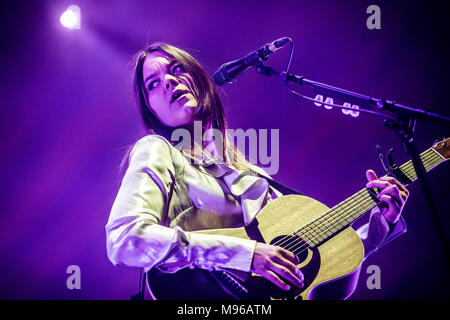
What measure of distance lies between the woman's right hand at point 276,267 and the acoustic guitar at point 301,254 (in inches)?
1.9

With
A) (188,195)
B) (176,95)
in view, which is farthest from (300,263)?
(176,95)

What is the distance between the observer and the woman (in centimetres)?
139

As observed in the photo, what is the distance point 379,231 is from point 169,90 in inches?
59.2

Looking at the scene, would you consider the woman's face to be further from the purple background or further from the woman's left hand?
the woman's left hand

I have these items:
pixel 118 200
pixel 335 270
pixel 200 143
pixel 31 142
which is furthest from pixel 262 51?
pixel 31 142

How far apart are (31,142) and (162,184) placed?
156cm

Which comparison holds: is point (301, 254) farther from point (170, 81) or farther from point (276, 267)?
point (170, 81)

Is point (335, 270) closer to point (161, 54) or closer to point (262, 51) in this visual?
point (262, 51)

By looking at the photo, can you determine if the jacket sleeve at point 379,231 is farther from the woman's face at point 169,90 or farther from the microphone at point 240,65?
the woman's face at point 169,90

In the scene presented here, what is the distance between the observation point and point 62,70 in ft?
8.89

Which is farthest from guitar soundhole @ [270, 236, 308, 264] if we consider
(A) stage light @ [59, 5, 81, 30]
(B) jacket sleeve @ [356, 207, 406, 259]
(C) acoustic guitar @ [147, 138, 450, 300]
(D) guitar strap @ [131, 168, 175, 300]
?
(A) stage light @ [59, 5, 81, 30]

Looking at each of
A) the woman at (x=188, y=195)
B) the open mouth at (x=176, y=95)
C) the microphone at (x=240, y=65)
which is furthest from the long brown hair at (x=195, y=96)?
the microphone at (x=240, y=65)

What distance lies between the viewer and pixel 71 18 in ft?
9.02

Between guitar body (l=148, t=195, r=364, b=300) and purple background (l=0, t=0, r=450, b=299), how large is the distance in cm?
106
